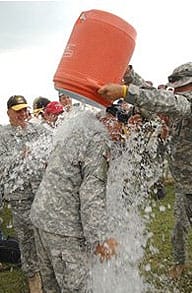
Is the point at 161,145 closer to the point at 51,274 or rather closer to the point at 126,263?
the point at 126,263

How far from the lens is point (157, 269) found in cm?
578

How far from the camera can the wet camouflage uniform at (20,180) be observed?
5434 millimetres

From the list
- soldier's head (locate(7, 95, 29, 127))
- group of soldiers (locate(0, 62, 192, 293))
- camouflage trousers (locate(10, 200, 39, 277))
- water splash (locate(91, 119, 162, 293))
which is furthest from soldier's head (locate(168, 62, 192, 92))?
camouflage trousers (locate(10, 200, 39, 277))

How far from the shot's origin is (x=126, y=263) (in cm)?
411

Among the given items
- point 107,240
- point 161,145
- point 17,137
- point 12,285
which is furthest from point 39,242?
point 161,145

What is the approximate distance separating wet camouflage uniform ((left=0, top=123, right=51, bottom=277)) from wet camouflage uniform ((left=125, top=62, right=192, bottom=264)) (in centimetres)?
139

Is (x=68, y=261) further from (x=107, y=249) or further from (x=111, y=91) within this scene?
(x=111, y=91)

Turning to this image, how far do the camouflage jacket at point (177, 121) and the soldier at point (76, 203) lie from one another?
13.6 inches

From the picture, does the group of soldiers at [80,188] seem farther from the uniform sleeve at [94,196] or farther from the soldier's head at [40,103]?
the soldier's head at [40,103]

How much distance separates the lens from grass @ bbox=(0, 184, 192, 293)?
210 inches

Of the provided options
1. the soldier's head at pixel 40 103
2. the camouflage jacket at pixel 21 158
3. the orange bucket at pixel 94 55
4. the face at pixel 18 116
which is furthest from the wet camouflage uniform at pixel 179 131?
the soldier's head at pixel 40 103

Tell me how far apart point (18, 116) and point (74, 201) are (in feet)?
8.06

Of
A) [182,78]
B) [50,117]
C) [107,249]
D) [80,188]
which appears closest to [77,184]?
[80,188]

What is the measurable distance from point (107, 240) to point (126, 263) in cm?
89
